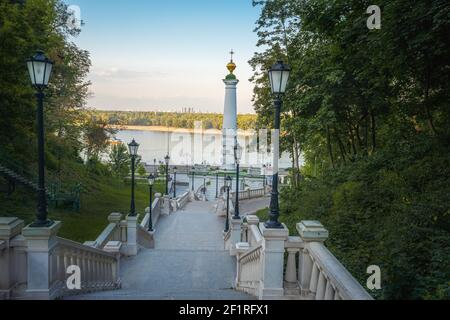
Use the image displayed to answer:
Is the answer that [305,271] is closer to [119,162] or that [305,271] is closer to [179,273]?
[179,273]

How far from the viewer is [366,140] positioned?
58.4ft

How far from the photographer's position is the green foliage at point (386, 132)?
6844 millimetres

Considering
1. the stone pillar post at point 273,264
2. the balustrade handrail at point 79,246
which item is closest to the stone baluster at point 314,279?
the stone pillar post at point 273,264

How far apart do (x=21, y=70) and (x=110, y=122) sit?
88.2 feet

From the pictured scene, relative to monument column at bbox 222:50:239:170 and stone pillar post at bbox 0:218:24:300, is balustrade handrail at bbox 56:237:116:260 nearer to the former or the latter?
stone pillar post at bbox 0:218:24:300

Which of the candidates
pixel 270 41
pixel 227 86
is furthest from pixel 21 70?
pixel 227 86

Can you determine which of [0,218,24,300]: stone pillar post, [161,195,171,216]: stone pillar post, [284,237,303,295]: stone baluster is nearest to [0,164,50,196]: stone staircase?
[161,195,171,216]: stone pillar post

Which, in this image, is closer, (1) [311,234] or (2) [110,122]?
(1) [311,234]

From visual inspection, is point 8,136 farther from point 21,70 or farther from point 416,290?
point 416,290

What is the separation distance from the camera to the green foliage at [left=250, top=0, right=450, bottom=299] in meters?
6.84

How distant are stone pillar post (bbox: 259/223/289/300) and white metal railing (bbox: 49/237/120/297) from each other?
318cm

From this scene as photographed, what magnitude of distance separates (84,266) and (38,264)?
2.46 m

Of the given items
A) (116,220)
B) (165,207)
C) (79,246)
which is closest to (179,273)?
(116,220)

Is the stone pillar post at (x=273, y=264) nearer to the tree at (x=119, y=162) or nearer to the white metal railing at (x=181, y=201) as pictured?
the white metal railing at (x=181, y=201)
